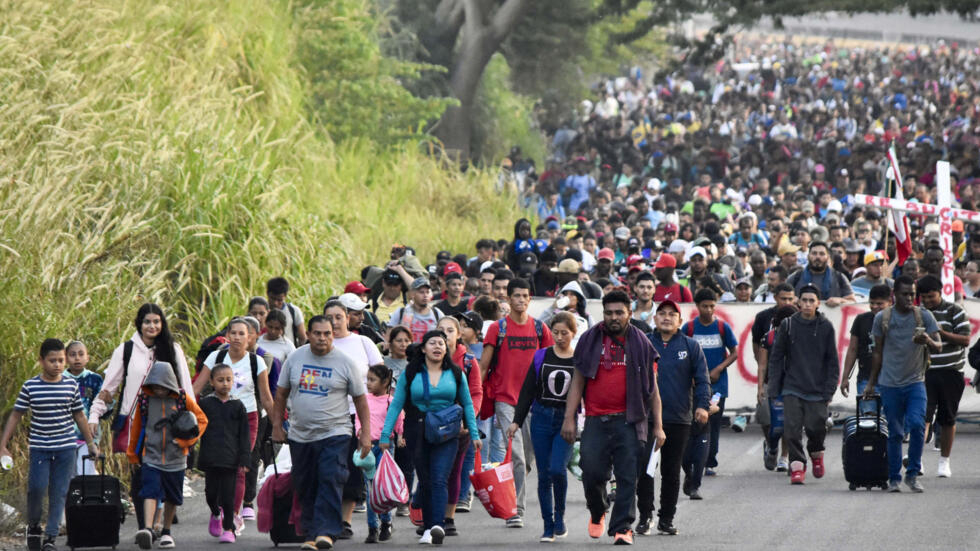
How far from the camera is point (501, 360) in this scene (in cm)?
1326

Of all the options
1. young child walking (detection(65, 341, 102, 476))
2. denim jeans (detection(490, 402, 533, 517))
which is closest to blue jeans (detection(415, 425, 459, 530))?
denim jeans (detection(490, 402, 533, 517))

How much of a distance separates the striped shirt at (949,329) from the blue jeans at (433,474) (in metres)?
4.97

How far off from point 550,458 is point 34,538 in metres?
3.63

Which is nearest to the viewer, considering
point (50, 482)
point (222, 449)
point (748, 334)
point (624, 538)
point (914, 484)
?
point (624, 538)

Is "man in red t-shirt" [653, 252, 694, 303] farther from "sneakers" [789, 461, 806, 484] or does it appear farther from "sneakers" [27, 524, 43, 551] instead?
"sneakers" [27, 524, 43, 551]

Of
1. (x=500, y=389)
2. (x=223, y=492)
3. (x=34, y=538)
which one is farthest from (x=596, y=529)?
(x=34, y=538)

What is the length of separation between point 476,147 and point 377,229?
15.0 m

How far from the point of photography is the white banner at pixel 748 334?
18812 mm

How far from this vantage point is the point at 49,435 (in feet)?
37.9

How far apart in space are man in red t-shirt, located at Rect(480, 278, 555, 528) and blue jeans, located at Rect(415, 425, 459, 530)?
1.34m

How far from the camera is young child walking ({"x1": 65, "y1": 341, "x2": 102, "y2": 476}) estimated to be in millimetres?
11867

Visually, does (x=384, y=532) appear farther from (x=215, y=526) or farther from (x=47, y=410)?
(x=47, y=410)

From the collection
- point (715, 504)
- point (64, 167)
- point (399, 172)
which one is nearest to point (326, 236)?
point (64, 167)

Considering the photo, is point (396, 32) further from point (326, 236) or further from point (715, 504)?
point (715, 504)
